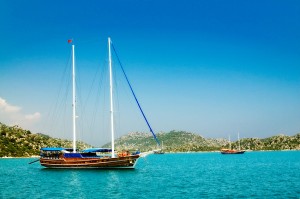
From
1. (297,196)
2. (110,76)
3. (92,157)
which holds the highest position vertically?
(110,76)

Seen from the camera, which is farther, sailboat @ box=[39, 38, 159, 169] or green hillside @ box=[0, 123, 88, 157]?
green hillside @ box=[0, 123, 88, 157]

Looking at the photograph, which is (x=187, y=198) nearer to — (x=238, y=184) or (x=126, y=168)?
(x=238, y=184)

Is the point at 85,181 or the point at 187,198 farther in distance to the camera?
the point at 85,181

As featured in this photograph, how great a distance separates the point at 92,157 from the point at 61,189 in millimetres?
17912

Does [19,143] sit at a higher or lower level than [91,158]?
higher

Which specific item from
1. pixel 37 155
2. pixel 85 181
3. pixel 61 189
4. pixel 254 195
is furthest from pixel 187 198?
pixel 37 155

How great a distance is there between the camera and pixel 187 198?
1200 inches

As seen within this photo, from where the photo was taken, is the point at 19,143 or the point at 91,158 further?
the point at 19,143

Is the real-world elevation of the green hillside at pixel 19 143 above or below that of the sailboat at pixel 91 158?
above

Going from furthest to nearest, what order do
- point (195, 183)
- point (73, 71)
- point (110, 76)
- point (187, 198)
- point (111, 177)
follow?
point (73, 71)
point (110, 76)
point (111, 177)
point (195, 183)
point (187, 198)

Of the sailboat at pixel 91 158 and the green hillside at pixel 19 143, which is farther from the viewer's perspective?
the green hillside at pixel 19 143

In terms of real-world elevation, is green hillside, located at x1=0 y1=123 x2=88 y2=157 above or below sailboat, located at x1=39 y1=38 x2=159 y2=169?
above

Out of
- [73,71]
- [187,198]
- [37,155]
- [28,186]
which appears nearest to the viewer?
[187,198]

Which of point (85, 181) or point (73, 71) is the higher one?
point (73, 71)
